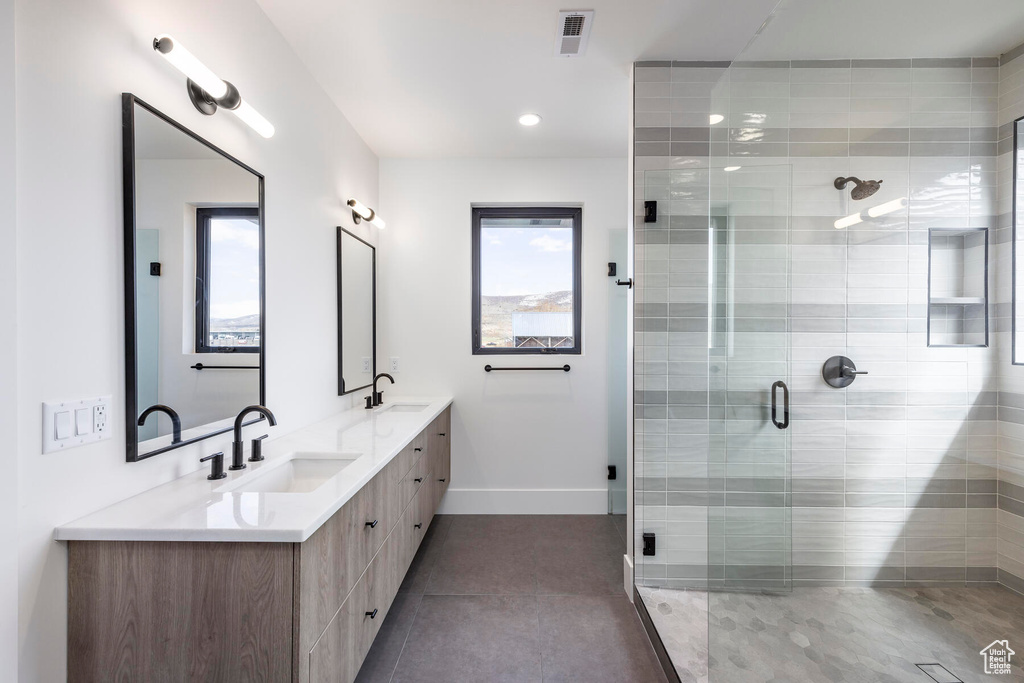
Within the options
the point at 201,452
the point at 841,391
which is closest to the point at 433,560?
the point at 201,452

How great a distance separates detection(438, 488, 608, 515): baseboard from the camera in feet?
10.4

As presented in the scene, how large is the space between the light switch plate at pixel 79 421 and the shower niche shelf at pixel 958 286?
1.75 metres

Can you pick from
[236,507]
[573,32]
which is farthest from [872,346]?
[573,32]

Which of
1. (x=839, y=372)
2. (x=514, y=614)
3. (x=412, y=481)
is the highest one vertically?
(x=839, y=372)

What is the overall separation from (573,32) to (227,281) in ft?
5.46

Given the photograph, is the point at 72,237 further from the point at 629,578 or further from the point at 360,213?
the point at 629,578

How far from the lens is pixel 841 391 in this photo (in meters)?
1.02

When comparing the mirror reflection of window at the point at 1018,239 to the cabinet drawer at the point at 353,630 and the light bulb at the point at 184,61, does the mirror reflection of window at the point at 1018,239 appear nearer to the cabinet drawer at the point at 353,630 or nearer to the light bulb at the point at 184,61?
the cabinet drawer at the point at 353,630

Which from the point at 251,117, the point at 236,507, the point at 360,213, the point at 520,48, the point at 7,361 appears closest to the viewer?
the point at 7,361

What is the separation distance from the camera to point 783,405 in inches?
46.4

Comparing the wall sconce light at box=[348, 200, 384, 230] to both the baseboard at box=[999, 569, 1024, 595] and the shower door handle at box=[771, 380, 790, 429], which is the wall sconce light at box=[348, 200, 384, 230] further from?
the baseboard at box=[999, 569, 1024, 595]

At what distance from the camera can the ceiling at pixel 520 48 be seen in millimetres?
1057

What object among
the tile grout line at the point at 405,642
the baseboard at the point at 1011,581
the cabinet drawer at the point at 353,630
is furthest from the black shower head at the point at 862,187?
the tile grout line at the point at 405,642

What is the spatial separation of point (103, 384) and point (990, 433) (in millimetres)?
1790
